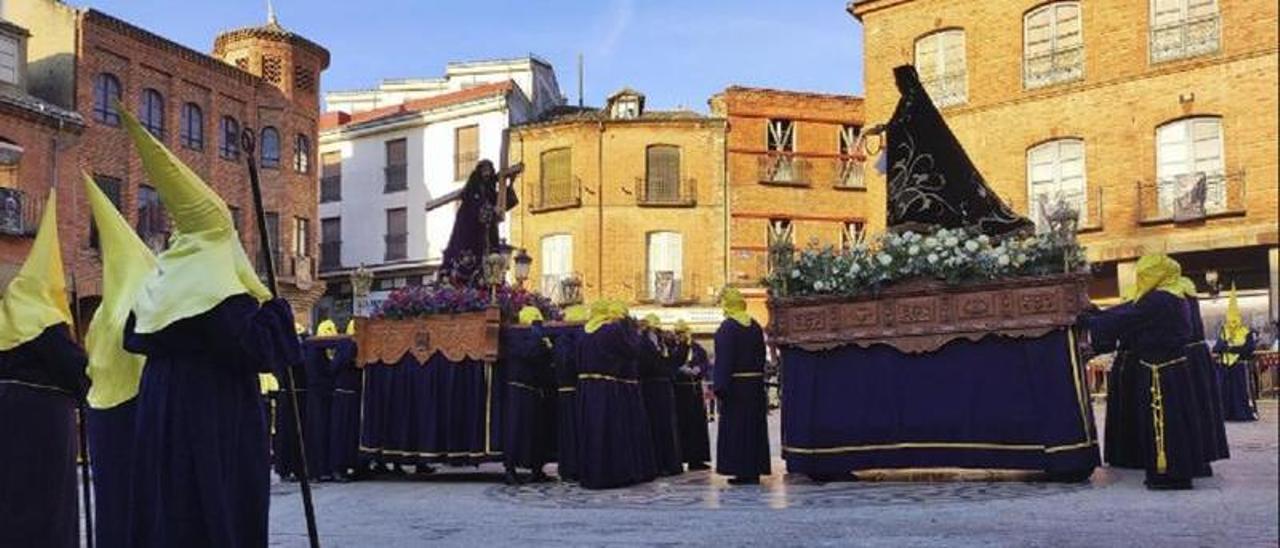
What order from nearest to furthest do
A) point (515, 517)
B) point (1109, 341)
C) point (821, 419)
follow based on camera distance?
point (515, 517) < point (1109, 341) < point (821, 419)

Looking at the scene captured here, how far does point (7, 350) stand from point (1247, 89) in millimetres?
29089

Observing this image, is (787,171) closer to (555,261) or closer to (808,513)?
(555,261)

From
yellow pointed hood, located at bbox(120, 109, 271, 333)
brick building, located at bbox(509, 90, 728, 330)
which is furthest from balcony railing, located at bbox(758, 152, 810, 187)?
yellow pointed hood, located at bbox(120, 109, 271, 333)

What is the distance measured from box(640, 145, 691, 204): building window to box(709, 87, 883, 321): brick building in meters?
1.79

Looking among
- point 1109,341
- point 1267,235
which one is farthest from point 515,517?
point 1267,235

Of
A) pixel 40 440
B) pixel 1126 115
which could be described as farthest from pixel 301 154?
pixel 40 440

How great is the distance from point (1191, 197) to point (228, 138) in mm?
28259

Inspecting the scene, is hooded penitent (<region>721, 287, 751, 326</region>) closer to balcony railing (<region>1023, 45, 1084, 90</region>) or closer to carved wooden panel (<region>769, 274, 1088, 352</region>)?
carved wooden panel (<region>769, 274, 1088, 352</region>)

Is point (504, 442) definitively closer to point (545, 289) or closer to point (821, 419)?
point (821, 419)

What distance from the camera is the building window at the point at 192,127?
1601 inches

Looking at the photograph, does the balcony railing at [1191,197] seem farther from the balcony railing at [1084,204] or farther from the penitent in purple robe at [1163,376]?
the penitent in purple robe at [1163,376]

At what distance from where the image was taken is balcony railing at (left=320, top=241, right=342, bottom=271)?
51.2m

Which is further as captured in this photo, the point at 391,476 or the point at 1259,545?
the point at 391,476

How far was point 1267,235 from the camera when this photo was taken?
3003 cm
